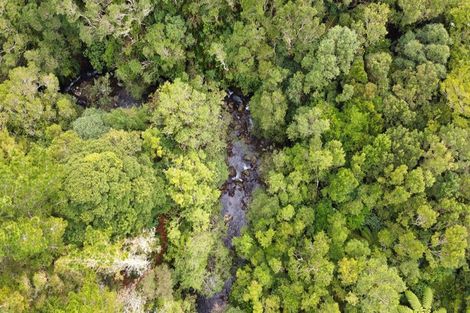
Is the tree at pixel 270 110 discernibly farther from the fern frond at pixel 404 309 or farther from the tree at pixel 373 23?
the fern frond at pixel 404 309

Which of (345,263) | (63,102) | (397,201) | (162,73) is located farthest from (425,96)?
(63,102)

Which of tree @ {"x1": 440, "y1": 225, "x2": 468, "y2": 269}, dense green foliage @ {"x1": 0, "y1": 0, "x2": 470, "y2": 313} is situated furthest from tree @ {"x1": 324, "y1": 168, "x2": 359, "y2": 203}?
tree @ {"x1": 440, "y1": 225, "x2": 468, "y2": 269}

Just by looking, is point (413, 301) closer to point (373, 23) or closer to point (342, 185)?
point (342, 185)

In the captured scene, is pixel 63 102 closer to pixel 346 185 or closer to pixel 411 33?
pixel 346 185

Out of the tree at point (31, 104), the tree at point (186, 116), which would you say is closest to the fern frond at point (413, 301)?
the tree at point (186, 116)

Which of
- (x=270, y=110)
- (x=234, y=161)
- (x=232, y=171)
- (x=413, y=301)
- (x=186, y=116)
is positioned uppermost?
(x=186, y=116)

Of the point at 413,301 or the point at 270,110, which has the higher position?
the point at 270,110

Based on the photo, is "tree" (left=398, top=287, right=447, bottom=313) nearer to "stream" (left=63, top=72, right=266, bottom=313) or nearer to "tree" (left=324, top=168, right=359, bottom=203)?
"tree" (left=324, top=168, right=359, bottom=203)

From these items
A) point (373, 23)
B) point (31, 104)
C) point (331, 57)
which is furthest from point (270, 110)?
point (31, 104)
